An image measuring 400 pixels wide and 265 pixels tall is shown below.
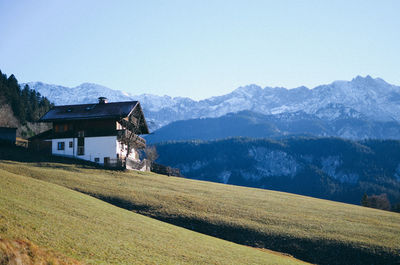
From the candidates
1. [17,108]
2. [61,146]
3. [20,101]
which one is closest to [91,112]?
[61,146]

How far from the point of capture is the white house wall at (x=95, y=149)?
71438mm

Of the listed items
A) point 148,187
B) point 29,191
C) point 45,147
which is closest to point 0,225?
point 29,191

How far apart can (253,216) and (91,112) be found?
40.4 metres

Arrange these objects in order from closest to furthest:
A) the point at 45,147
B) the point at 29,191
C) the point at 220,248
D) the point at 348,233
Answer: the point at 220,248
the point at 29,191
the point at 348,233
the point at 45,147

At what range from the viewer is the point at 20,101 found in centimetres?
12594

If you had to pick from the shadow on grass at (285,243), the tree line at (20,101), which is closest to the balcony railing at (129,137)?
the shadow on grass at (285,243)

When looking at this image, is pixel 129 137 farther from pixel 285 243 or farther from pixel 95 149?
pixel 285 243

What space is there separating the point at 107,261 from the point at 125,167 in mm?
43204

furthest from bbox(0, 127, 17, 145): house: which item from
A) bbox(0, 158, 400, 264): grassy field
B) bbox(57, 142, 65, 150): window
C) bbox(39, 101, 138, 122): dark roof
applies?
bbox(0, 158, 400, 264): grassy field

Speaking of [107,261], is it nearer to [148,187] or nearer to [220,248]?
[220,248]

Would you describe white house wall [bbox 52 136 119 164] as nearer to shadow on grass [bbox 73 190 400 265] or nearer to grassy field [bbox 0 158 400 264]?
grassy field [bbox 0 158 400 264]

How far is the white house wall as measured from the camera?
71.4m

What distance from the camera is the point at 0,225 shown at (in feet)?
79.5

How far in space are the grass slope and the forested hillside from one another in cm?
7820
